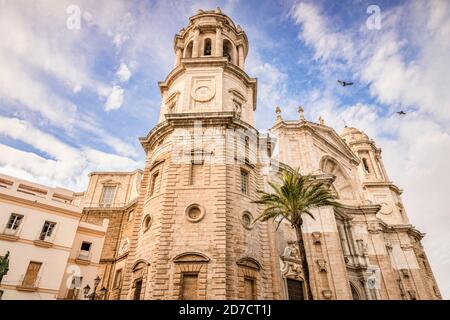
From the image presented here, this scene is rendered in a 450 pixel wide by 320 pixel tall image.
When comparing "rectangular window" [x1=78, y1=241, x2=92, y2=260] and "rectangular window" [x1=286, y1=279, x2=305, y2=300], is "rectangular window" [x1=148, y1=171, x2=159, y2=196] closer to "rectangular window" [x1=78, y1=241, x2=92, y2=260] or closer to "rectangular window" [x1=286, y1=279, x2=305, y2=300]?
"rectangular window" [x1=78, y1=241, x2=92, y2=260]

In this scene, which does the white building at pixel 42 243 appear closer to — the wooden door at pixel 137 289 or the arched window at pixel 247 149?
the wooden door at pixel 137 289

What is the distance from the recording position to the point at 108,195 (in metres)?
33.7

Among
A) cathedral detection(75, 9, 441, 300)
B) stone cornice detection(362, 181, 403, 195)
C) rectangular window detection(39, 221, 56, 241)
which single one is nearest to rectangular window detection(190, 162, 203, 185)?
cathedral detection(75, 9, 441, 300)

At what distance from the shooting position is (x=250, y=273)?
1734 centimetres

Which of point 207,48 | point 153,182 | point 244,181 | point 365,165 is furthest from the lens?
point 365,165

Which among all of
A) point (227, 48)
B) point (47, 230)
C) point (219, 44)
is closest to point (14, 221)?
point (47, 230)

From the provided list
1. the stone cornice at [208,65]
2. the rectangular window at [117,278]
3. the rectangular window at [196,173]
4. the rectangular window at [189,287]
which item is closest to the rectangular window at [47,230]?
the rectangular window at [117,278]

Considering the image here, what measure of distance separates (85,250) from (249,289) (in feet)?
53.6

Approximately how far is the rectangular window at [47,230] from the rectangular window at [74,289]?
405 cm

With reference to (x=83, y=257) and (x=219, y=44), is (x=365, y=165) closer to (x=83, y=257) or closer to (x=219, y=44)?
(x=219, y=44)

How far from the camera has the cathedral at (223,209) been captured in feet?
55.8
